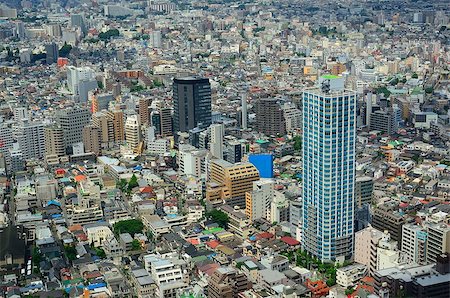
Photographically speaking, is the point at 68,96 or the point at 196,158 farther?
the point at 68,96

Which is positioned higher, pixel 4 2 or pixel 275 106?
pixel 4 2

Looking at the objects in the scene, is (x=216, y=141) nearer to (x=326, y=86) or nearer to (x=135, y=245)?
(x=135, y=245)

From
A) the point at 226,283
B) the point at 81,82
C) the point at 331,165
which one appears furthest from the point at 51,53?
the point at 226,283

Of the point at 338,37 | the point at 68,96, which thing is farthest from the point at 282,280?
the point at 338,37

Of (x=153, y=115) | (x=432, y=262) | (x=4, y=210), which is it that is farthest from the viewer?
(x=153, y=115)

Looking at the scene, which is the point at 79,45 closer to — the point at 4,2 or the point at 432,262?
the point at 4,2

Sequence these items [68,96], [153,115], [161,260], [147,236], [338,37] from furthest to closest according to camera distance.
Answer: [338,37] < [68,96] < [153,115] < [147,236] < [161,260]

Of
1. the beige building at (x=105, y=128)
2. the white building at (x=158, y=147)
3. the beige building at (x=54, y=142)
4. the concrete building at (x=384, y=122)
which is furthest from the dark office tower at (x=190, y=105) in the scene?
the concrete building at (x=384, y=122)
